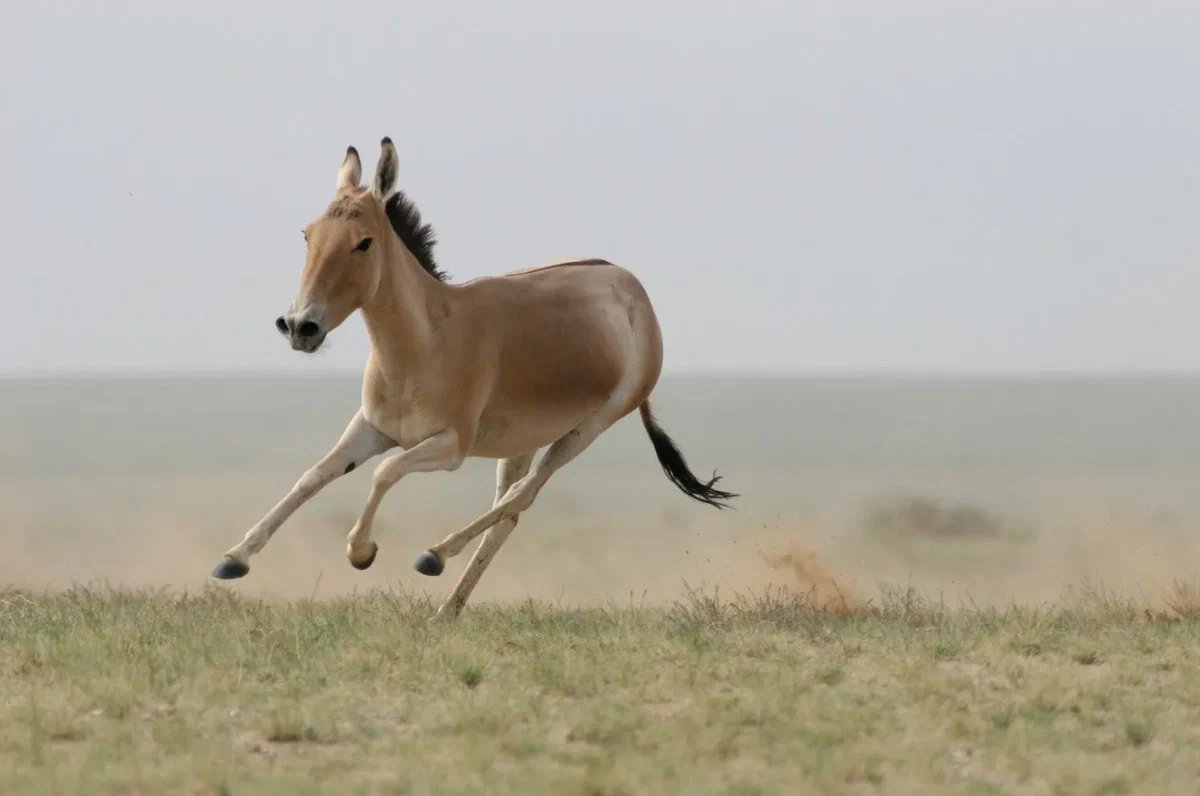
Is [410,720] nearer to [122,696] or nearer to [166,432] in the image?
[122,696]

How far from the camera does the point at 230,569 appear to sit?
914 cm

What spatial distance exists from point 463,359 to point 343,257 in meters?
1.00

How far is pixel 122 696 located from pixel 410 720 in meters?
1.29

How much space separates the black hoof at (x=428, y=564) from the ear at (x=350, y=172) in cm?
204

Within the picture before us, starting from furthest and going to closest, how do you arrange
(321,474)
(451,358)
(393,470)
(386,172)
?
(451,358)
(321,474)
(386,172)
(393,470)

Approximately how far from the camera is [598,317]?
10.6 meters

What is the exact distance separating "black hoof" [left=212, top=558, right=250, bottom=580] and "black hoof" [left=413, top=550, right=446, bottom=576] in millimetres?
896

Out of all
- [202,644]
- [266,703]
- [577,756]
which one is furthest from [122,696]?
[577,756]

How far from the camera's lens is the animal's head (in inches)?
348

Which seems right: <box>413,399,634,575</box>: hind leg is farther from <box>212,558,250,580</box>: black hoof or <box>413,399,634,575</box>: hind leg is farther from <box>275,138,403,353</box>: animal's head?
<box>275,138,403,353</box>: animal's head

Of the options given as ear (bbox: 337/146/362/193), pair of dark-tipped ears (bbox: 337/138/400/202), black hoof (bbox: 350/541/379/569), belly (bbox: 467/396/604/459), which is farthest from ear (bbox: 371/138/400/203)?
black hoof (bbox: 350/541/379/569)

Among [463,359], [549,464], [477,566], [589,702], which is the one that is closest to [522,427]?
[549,464]

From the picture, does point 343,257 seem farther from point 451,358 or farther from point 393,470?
point 393,470

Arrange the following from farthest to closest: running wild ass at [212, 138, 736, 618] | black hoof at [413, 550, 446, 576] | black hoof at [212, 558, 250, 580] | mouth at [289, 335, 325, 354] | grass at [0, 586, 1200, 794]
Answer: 1. black hoof at [413, 550, 446, 576]
2. running wild ass at [212, 138, 736, 618]
3. black hoof at [212, 558, 250, 580]
4. mouth at [289, 335, 325, 354]
5. grass at [0, 586, 1200, 794]
